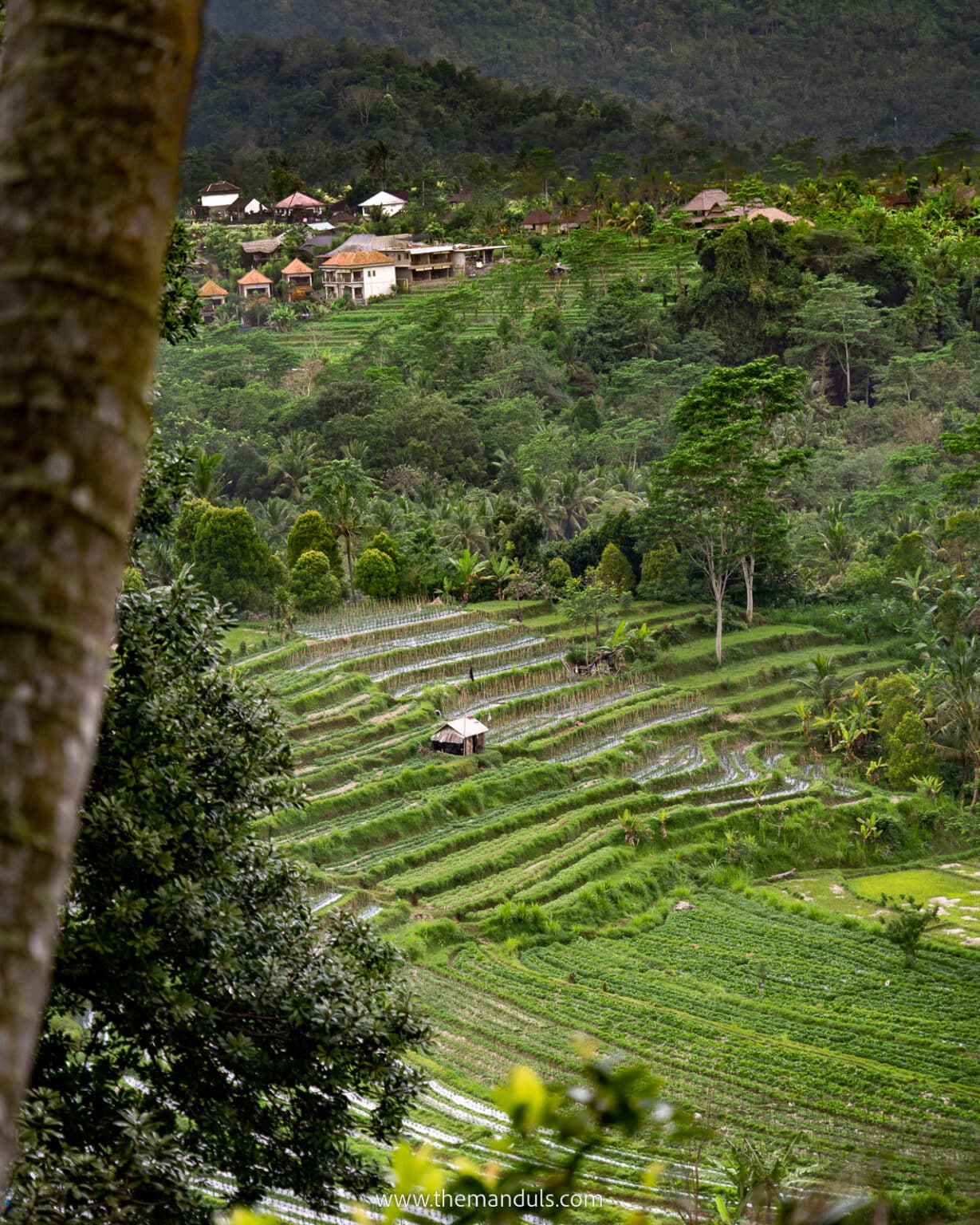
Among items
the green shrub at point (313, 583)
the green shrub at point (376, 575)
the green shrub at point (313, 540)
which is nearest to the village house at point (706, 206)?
the green shrub at point (313, 540)

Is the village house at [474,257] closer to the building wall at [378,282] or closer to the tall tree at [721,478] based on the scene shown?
the building wall at [378,282]

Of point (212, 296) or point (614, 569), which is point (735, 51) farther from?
point (614, 569)

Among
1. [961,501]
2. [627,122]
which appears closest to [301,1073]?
[961,501]

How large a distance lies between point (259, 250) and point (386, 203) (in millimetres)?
9581

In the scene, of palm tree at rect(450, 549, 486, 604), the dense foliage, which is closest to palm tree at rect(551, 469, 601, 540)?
palm tree at rect(450, 549, 486, 604)

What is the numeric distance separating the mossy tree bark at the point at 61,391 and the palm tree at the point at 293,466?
3367 cm

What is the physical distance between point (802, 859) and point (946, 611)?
25.1 feet

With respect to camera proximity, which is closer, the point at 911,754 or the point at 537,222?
the point at 911,754

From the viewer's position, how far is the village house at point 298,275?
179ft

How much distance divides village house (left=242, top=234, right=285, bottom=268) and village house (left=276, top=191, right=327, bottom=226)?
7.82 m

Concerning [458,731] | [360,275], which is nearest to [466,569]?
[458,731]

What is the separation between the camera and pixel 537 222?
5825 cm

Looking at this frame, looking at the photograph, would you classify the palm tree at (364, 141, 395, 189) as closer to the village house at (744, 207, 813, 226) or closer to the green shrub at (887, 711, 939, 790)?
the village house at (744, 207, 813, 226)

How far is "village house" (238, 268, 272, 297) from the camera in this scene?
54.4 m
